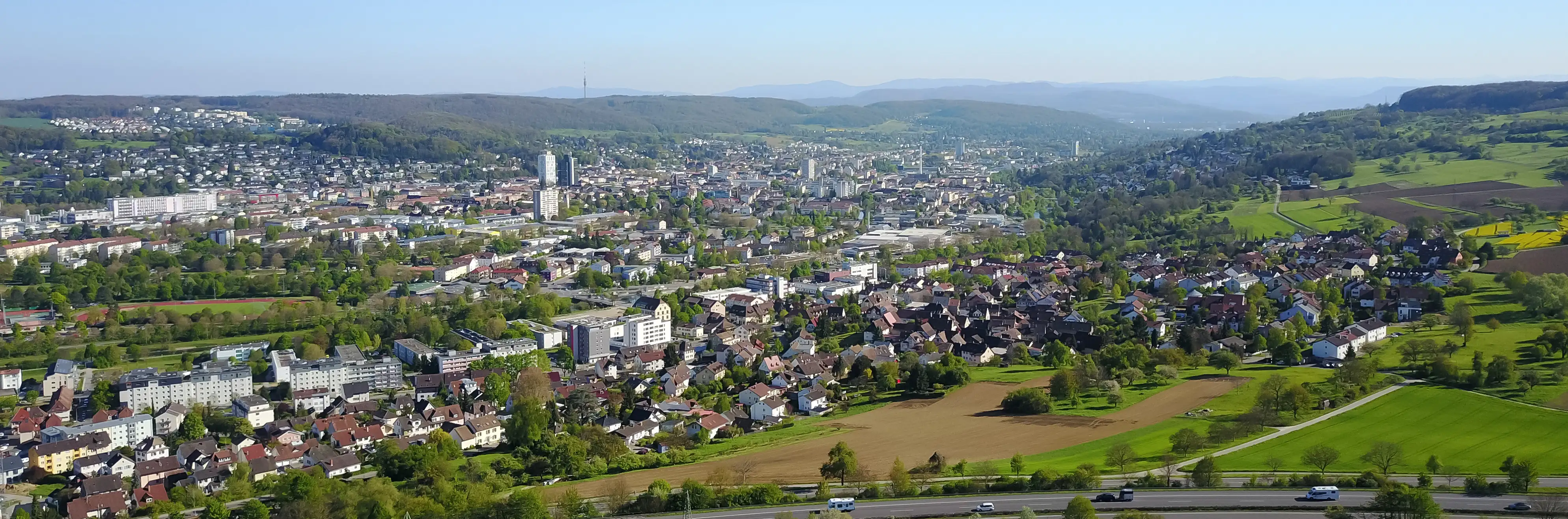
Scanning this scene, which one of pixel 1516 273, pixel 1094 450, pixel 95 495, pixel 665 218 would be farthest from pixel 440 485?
pixel 665 218

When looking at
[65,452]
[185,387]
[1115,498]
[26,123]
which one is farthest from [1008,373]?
[26,123]

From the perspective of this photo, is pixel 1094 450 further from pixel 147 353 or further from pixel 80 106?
pixel 80 106

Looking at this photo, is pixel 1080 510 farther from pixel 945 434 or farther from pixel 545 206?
pixel 545 206

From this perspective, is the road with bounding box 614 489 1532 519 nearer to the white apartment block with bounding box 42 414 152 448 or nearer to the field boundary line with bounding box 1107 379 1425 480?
the field boundary line with bounding box 1107 379 1425 480

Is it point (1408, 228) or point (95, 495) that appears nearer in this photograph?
point (95, 495)

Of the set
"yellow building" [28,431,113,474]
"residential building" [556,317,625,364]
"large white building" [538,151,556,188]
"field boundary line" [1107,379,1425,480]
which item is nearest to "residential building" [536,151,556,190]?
"large white building" [538,151,556,188]

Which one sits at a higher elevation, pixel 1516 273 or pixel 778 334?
pixel 1516 273
